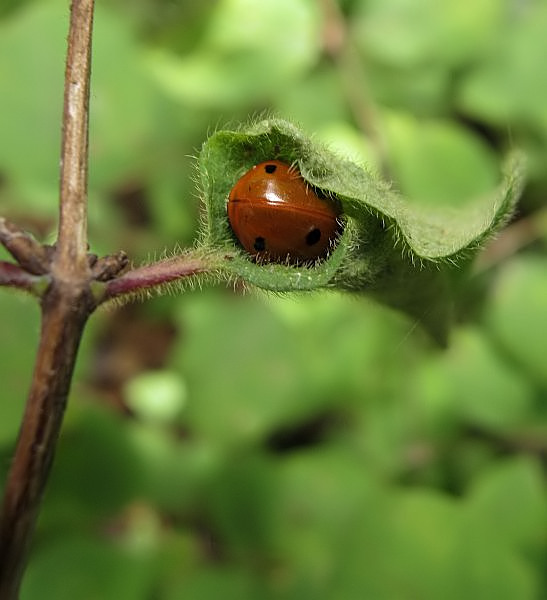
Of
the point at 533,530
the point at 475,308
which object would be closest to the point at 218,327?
the point at 475,308

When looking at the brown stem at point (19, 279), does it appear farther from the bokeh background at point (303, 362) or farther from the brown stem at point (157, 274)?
the bokeh background at point (303, 362)

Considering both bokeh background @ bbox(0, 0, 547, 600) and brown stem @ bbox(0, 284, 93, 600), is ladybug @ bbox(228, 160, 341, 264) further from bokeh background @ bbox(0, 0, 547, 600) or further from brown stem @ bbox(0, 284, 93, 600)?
bokeh background @ bbox(0, 0, 547, 600)

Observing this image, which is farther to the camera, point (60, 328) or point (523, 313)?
point (523, 313)

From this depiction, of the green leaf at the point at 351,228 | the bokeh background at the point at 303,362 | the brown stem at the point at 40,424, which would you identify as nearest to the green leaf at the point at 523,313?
the bokeh background at the point at 303,362

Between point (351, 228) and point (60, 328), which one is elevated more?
point (351, 228)

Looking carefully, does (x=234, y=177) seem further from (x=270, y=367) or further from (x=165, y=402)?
(x=165, y=402)

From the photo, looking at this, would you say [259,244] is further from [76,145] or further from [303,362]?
[303,362]

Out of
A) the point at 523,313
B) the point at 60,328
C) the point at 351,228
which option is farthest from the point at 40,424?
the point at 523,313
